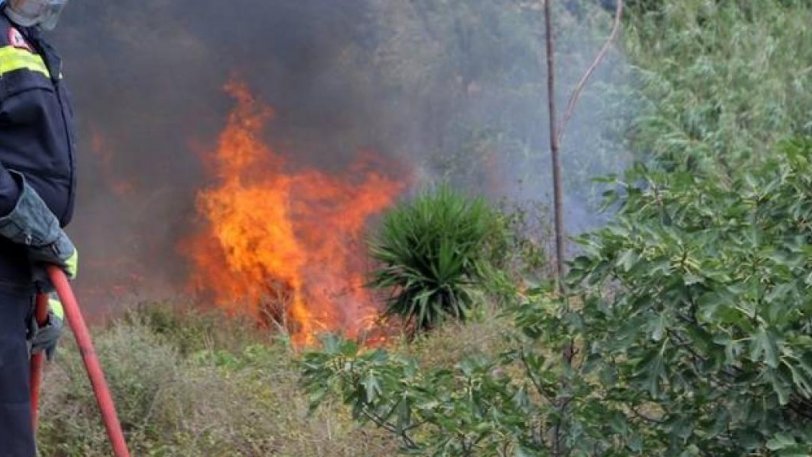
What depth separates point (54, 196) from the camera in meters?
3.76

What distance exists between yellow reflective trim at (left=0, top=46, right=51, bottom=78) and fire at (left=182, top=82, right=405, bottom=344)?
224 inches

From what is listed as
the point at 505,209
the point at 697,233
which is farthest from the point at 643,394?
the point at 505,209

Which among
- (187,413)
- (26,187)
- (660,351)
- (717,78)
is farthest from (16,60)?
(717,78)

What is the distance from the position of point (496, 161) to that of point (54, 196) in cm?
762

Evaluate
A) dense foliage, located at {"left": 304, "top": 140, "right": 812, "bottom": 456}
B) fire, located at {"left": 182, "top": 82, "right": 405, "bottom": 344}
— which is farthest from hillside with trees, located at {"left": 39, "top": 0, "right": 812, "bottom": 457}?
fire, located at {"left": 182, "top": 82, "right": 405, "bottom": 344}

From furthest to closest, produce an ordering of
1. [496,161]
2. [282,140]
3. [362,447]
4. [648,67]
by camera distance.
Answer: [648,67] < [496,161] < [282,140] < [362,447]

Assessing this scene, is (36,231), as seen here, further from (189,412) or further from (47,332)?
(189,412)

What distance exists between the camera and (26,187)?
11.7 feet

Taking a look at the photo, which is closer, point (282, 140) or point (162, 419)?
point (162, 419)

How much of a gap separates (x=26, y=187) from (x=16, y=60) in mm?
377

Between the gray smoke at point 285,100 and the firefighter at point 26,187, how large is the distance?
620 cm

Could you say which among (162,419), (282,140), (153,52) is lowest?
(162,419)

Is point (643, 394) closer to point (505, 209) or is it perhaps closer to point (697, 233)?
point (697, 233)

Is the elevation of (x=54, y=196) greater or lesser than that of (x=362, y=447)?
greater
